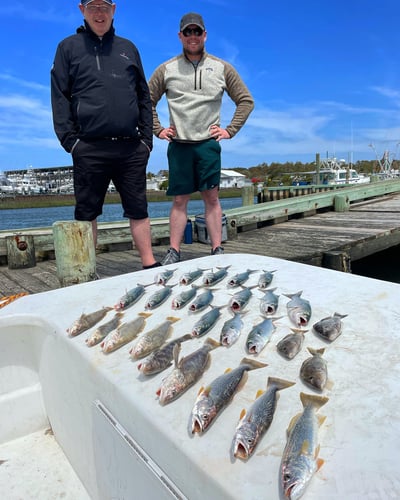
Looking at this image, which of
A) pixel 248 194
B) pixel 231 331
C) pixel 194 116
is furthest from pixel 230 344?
pixel 248 194

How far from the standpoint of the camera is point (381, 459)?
3.56ft

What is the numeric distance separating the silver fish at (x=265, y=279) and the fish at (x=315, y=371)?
82 centimetres

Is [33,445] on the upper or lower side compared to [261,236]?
lower

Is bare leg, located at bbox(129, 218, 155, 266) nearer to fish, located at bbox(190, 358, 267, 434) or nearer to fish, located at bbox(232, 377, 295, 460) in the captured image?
fish, located at bbox(190, 358, 267, 434)

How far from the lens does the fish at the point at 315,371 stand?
1427 mm

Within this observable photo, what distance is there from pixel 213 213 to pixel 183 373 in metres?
2.93

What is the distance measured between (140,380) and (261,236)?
6.34 m

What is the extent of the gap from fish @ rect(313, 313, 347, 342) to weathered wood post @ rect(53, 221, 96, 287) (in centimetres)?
234

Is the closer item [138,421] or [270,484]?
[270,484]

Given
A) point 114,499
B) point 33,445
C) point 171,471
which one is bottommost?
point 33,445

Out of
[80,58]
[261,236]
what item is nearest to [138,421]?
[80,58]

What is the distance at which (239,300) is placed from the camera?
2.18 meters

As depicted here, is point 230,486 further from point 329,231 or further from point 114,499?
point 329,231

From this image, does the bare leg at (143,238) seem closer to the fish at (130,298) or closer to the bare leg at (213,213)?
the bare leg at (213,213)
